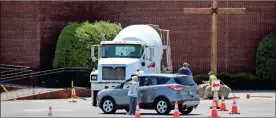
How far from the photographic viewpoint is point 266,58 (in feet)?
150

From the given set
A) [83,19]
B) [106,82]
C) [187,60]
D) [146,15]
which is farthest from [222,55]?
[106,82]

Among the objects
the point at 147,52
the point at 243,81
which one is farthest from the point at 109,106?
the point at 243,81

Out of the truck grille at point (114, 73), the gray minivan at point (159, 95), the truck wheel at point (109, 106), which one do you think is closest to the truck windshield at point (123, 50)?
the truck grille at point (114, 73)

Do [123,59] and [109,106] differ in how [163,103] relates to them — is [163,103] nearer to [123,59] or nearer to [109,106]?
[109,106]

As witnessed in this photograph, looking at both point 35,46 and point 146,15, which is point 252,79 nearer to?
point 146,15

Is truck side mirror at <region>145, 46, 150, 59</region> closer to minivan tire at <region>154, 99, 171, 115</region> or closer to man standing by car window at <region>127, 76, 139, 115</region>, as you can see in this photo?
minivan tire at <region>154, 99, 171, 115</region>

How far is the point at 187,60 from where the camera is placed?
47.8 m

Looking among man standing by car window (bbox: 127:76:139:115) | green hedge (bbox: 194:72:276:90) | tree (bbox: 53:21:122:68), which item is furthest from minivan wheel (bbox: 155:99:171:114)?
green hedge (bbox: 194:72:276:90)

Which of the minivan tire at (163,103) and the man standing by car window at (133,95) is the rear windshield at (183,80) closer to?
the minivan tire at (163,103)

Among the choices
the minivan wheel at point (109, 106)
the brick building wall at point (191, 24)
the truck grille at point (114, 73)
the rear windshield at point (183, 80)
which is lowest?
the minivan wheel at point (109, 106)

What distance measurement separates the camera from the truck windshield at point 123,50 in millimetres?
31922

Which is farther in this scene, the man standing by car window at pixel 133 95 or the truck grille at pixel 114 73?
the truck grille at pixel 114 73

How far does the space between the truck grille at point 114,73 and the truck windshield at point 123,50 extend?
0.78 m

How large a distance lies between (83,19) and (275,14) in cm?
1173
